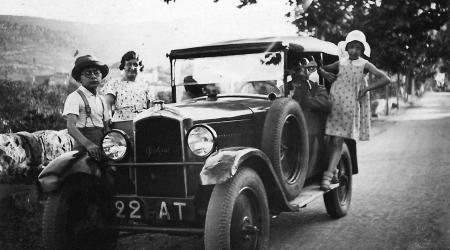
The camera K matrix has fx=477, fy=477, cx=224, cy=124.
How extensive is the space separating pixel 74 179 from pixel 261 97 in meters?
1.97

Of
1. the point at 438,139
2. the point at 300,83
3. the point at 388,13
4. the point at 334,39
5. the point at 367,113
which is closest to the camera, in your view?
the point at 300,83

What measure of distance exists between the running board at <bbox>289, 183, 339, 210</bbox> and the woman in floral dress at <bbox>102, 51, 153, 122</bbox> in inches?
75.7

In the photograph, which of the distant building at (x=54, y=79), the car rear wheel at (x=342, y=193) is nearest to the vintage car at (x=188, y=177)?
the car rear wheel at (x=342, y=193)

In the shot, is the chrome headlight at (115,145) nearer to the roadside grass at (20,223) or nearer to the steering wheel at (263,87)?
the roadside grass at (20,223)

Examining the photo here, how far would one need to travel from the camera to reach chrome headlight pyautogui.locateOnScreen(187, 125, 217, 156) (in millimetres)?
3625

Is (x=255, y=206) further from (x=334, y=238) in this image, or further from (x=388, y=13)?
(x=388, y=13)

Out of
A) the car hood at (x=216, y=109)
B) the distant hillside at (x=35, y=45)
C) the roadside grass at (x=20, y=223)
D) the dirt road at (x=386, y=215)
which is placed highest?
the distant hillside at (x=35, y=45)

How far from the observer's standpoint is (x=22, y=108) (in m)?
6.25

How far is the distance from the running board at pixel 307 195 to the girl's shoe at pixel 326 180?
57 mm

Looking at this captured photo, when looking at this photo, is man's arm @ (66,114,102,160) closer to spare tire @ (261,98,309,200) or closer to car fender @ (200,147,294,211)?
car fender @ (200,147,294,211)

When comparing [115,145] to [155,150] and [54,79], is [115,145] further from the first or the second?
[54,79]

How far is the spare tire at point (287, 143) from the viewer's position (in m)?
4.18

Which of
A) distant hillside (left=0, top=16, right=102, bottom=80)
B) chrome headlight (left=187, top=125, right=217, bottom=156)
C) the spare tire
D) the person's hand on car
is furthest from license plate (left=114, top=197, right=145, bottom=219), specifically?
distant hillside (left=0, top=16, right=102, bottom=80)

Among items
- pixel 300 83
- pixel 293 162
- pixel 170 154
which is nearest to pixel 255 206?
pixel 170 154
